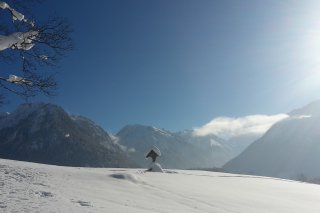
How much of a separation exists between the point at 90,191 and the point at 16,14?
8.85m

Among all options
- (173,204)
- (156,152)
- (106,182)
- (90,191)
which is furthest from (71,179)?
(156,152)

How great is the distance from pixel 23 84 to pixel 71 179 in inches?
344

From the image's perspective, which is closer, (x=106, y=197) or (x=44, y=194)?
(x=44, y=194)

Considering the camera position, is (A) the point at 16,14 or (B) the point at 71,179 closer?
(A) the point at 16,14

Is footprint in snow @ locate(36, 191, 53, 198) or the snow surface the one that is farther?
footprint in snow @ locate(36, 191, 53, 198)

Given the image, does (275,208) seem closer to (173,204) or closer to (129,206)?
(173,204)

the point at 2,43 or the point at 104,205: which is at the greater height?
the point at 2,43

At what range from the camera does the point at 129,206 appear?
52.3 ft

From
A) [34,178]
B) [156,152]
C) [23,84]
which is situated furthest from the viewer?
[156,152]

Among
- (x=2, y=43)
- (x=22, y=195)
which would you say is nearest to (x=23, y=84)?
(x=2, y=43)

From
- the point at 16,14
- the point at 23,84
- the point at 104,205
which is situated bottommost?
the point at 104,205

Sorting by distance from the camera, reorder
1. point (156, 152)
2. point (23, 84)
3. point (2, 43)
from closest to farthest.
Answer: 1. point (2, 43)
2. point (23, 84)
3. point (156, 152)

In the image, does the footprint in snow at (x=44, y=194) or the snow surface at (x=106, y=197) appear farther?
the footprint in snow at (x=44, y=194)

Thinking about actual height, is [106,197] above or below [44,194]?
above
